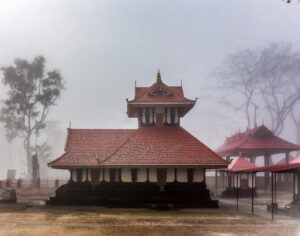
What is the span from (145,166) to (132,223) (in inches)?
229

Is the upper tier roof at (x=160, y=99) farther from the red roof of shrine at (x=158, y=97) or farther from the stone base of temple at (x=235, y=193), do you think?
the stone base of temple at (x=235, y=193)

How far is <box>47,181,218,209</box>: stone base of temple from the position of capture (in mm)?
23109

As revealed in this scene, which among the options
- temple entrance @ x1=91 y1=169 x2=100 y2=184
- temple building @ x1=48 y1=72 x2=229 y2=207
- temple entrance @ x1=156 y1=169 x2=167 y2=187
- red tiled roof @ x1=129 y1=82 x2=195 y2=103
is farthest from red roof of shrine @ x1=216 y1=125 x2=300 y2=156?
temple entrance @ x1=91 y1=169 x2=100 y2=184

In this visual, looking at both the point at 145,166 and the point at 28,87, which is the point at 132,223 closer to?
the point at 145,166

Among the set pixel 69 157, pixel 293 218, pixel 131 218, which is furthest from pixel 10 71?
pixel 293 218

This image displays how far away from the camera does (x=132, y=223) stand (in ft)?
56.6

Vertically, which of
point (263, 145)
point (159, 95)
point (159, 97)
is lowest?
point (263, 145)

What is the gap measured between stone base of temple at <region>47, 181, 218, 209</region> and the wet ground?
118cm

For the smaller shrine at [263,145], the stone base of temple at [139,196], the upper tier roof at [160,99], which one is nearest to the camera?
the stone base of temple at [139,196]

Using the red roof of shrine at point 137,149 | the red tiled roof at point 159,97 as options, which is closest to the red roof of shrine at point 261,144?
the red tiled roof at point 159,97

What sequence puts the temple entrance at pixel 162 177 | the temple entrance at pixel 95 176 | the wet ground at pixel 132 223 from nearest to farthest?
the wet ground at pixel 132 223 < the temple entrance at pixel 162 177 < the temple entrance at pixel 95 176

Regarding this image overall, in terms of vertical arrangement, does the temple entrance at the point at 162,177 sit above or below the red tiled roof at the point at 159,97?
below

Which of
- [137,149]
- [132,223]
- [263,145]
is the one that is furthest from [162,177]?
[263,145]

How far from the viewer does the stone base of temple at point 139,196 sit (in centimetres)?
2311
